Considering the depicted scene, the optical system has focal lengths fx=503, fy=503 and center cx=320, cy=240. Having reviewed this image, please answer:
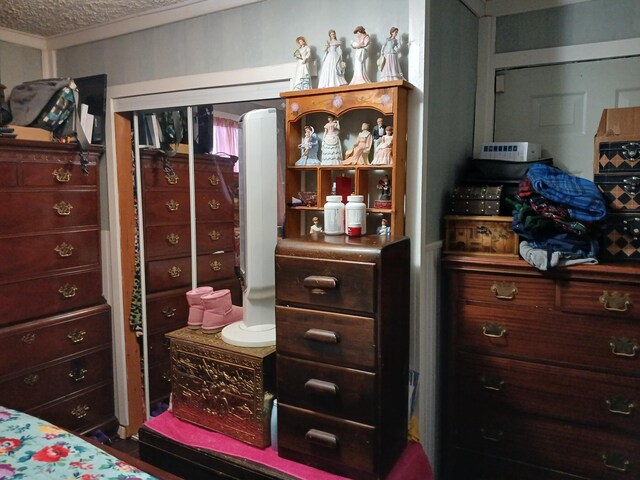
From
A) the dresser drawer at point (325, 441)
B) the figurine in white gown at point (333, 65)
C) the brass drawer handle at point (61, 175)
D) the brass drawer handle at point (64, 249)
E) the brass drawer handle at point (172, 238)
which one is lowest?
the dresser drawer at point (325, 441)

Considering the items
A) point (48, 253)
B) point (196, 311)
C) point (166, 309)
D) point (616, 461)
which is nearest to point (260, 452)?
point (196, 311)

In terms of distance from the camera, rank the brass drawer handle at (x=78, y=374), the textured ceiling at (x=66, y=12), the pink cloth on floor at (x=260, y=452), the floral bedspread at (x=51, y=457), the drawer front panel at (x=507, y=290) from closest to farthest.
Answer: the floral bedspread at (x=51, y=457) < the pink cloth on floor at (x=260, y=452) < the drawer front panel at (x=507, y=290) < the textured ceiling at (x=66, y=12) < the brass drawer handle at (x=78, y=374)

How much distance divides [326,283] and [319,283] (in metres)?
0.02

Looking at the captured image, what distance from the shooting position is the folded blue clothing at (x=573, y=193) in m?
1.80

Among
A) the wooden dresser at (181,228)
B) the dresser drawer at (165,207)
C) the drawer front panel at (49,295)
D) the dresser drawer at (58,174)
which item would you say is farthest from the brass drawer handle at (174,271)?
the dresser drawer at (58,174)

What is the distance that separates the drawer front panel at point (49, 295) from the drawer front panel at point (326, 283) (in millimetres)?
1597

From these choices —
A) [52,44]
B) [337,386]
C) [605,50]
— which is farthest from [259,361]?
[52,44]

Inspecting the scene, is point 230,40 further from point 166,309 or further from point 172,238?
point 166,309

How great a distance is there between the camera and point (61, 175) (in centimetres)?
267

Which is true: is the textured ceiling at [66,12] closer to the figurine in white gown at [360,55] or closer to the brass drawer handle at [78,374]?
the figurine in white gown at [360,55]

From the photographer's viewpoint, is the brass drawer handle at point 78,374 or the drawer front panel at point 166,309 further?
the drawer front panel at point 166,309

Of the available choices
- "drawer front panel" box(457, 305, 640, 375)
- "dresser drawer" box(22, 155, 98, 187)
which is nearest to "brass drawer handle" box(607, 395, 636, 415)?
"drawer front panel" box(457, 305, 640, 375)

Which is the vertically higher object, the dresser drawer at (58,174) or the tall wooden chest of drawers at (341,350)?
the dresser drawer at (58,174)

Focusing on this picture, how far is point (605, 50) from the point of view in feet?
6.97
